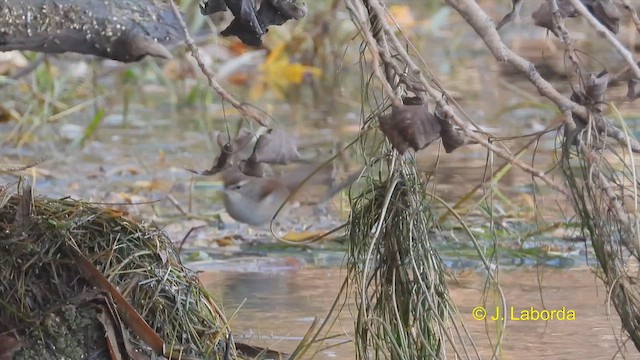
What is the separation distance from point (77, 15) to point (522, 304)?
3.79ft

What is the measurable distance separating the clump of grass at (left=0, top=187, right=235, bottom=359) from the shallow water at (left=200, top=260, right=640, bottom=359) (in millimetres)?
233

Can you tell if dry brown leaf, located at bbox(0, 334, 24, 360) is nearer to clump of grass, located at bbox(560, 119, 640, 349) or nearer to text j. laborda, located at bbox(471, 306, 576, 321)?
clump of grass, located at bbox(560, 119, 640, 349)

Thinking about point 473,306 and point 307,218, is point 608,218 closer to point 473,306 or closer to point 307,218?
point 473,306

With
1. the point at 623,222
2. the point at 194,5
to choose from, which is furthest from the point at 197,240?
the point at 194,5

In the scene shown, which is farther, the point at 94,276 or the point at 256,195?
the point at 256,195

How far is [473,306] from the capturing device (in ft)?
9.32

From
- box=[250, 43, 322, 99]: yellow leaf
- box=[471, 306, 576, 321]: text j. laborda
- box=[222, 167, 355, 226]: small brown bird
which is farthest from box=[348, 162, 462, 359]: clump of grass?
box=[250, 43, 322, 99]: yellow leaf

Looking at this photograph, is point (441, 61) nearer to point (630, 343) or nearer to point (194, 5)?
point (194, 5)

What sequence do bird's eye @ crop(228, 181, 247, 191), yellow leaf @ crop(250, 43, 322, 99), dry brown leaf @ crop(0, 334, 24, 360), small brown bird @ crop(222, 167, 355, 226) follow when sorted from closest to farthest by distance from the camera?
dry brown leaf @ crop(0, 334, 24, 360), small brown bird @ crop(222, 167, 355, 226), bird's eye @ crop(228, 181, 247, 191), yellow leaf @ crop(250, 43, 322, 99)

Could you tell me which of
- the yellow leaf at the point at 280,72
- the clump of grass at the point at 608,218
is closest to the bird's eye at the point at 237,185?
the clump of grass at the point at 608,218

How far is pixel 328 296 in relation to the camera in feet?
9.95

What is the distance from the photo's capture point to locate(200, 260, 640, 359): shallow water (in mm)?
2533

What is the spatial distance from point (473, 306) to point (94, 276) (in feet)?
3.26

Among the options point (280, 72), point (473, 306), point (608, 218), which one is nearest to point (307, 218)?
point (473, 306)
